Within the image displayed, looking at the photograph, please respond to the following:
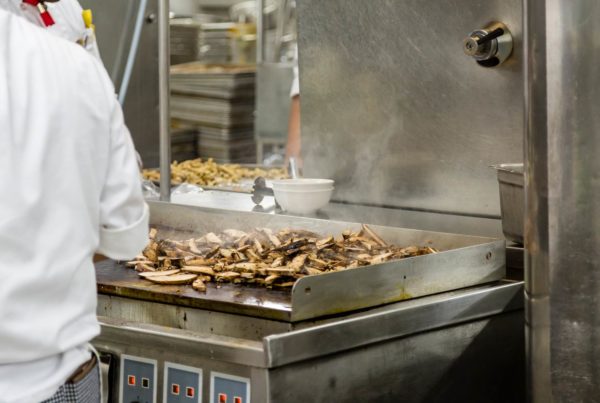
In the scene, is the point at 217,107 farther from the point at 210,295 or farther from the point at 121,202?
the point at 121,202

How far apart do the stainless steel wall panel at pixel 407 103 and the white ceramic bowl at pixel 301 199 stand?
253mm

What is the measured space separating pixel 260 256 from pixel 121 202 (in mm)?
654

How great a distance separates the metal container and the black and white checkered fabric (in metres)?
1.01

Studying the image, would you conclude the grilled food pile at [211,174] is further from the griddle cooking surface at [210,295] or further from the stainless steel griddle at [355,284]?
the griddle cooking surface at [210,295]

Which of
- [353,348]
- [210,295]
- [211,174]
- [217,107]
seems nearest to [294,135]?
[211,174]

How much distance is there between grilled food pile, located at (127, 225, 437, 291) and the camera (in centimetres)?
204

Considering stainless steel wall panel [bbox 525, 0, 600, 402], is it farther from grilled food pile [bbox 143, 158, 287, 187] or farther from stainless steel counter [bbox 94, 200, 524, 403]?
grilled food pile [bbox 143, 158, 287, 187]

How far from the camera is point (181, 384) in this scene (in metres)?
1.88

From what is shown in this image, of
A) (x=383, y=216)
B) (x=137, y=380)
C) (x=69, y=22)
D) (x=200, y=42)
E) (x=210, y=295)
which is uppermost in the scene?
(x=200, y=42)

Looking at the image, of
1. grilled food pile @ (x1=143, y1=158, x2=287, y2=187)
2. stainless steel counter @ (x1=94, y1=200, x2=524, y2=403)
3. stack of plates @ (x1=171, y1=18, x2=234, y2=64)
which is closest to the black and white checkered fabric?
stainless steel counter @ (x1=94, y1=200, x2=524, y2=403)

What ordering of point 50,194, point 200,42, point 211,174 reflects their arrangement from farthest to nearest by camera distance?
point 200,42 → point 211,174 → point 50,194

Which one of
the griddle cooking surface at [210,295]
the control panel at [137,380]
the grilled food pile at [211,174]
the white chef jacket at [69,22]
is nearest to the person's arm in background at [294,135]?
the grilled food pile at [211,174]

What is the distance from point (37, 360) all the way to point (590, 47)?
3.51 ft

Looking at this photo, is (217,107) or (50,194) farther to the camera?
(217,107)
